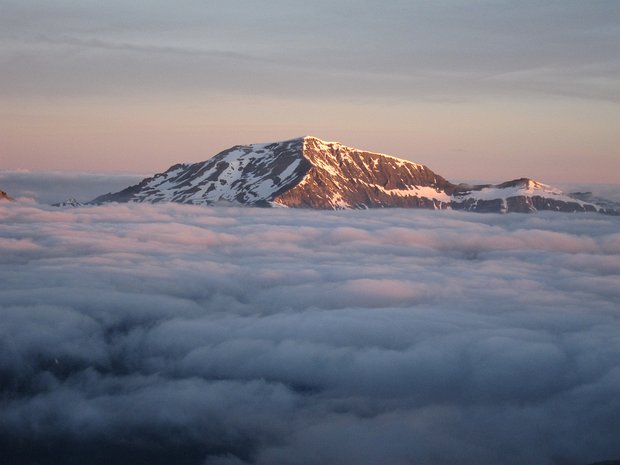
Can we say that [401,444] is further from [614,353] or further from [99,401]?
[99,401]

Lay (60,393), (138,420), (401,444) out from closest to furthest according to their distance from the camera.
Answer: (401,444)
(138,420)
(60,393)

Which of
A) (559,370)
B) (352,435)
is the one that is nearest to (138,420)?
(352,435)

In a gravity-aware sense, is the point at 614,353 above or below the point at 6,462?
above

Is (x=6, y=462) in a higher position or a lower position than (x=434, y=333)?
lower

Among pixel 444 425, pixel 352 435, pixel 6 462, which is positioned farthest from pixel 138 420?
pixel 444 425

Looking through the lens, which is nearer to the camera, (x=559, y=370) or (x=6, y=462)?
(x=6, y=462)

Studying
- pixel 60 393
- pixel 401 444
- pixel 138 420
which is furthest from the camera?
pixel 60 393

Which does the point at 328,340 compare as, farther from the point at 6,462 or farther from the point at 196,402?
the point at 6,462

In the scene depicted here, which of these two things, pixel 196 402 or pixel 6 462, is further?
pixel 196 402
